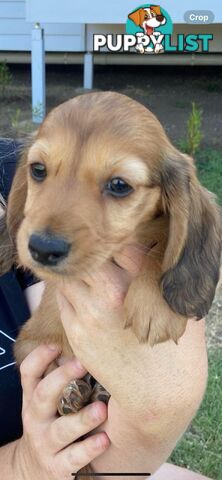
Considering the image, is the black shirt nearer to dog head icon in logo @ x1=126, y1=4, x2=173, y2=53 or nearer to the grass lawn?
the grass lawn

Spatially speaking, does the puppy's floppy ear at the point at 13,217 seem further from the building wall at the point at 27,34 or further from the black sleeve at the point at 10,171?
the building wall at the point at 27,34

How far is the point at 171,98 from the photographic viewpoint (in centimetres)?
781

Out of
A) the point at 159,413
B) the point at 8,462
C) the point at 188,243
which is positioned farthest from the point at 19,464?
the point at 188,243

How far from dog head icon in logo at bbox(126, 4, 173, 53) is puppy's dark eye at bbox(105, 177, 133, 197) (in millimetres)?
4510

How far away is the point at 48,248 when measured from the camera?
4.41 feet

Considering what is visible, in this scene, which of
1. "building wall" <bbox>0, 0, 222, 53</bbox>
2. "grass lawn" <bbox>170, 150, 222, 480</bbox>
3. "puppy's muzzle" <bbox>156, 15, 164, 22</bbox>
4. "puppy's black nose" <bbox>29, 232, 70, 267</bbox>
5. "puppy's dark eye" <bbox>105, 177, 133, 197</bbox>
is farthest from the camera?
"building wall" <bbox>0, 0, 222, 53</bbox>

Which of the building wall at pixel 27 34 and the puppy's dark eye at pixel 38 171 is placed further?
the building wall at pixel 27 34

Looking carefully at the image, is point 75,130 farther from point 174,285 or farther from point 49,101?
point 49,101

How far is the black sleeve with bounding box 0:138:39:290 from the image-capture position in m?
2.06

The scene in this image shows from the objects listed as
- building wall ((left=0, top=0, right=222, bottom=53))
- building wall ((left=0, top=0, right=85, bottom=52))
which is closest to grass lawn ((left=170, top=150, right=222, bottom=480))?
building wall ((left=0, top=0, right=222, bottom=53))

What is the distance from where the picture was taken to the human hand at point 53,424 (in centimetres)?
166

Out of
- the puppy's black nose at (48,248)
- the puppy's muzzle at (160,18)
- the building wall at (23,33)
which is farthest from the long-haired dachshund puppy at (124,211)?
the building wall at (23,33)

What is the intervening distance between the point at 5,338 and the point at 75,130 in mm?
789

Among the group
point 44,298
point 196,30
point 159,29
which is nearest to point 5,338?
point 44,298
